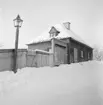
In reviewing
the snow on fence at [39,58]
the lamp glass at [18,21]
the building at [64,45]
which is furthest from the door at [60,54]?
the lamp glass at [18,21]

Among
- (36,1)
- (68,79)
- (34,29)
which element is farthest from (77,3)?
(68,79)

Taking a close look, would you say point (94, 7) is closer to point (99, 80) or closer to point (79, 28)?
point (79, 28)

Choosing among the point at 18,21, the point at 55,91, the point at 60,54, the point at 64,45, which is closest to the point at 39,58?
the point at 60,54

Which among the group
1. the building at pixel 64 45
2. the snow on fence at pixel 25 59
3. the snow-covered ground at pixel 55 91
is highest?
the building at pixel 64 45

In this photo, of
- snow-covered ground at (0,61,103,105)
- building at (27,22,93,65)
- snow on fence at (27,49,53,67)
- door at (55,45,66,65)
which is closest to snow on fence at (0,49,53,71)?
snow on fence at (27,49,53,67)

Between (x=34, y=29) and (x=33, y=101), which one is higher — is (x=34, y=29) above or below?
above

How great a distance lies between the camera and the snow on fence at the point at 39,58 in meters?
2.69

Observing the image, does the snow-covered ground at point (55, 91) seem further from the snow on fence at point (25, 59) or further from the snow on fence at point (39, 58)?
the snow on fence at point (39, 58)

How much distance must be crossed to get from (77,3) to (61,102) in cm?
122

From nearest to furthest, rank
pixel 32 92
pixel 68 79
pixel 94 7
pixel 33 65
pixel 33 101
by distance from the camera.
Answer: pixel 33 101 < pixel 32 92 < pixel 94 7 < pixel 68 79 < pixel 33 65

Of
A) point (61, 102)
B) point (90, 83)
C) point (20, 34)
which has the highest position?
point (20, 34)

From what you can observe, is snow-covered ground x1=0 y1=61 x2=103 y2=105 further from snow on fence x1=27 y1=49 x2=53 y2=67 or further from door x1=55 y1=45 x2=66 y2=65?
door x1=55 y1=45 x2=66 y2=65

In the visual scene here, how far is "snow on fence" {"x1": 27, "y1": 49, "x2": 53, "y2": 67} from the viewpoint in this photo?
269 cm

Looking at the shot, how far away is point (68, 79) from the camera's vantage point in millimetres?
1798
